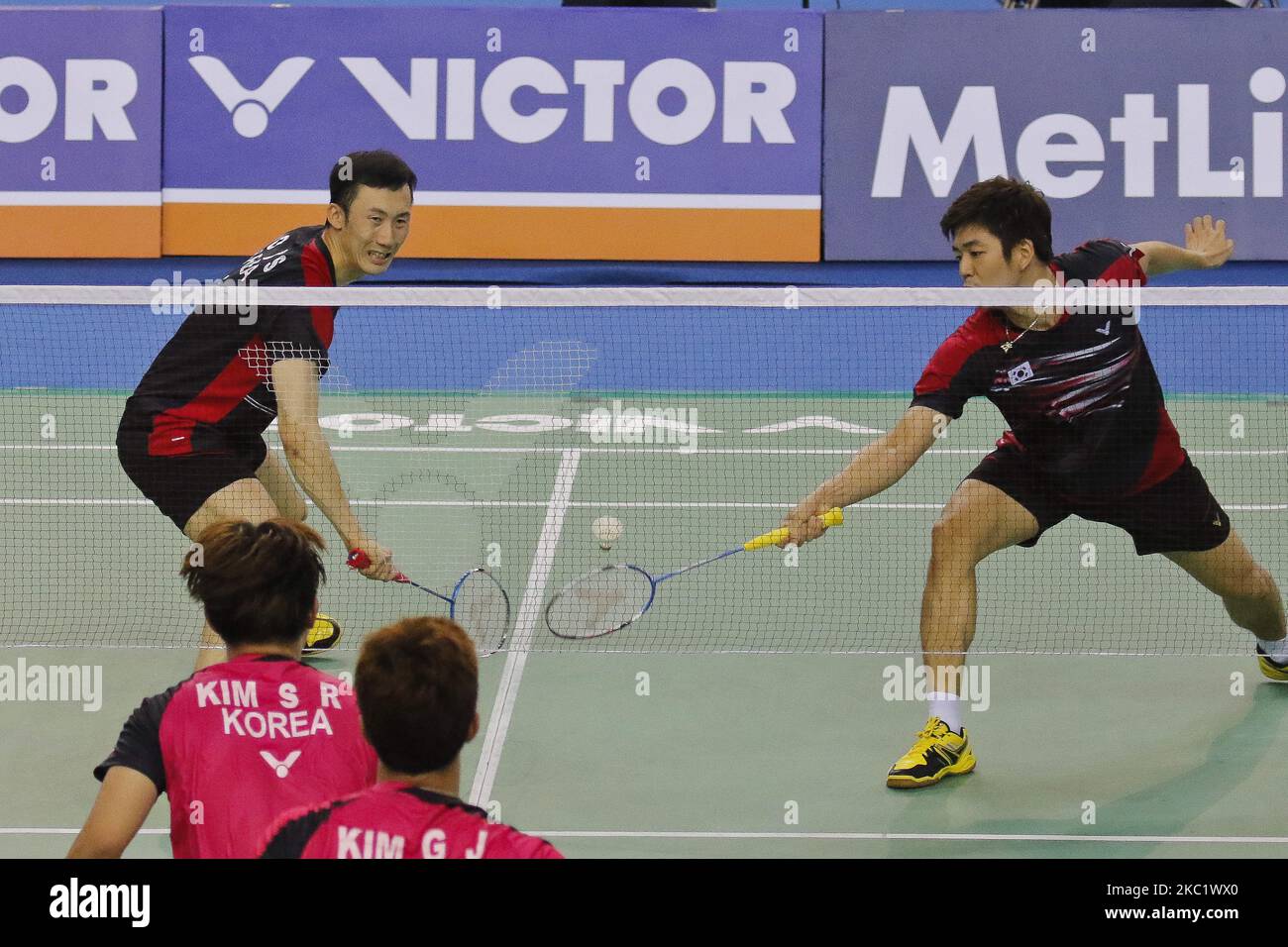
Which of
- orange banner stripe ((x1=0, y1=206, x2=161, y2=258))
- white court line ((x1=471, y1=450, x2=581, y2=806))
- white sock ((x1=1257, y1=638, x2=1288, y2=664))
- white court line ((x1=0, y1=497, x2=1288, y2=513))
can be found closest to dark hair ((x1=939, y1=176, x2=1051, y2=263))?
white sock ((x1=1257, y1=638, x2=1288, y2=664))

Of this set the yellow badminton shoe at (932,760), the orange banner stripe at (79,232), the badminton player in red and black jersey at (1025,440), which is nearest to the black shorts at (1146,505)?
the badminton player in red and black jersey at (1025,440)

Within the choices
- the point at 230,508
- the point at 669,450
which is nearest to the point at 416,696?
the point at 230,508

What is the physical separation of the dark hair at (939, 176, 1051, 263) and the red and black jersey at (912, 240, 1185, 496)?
23cm

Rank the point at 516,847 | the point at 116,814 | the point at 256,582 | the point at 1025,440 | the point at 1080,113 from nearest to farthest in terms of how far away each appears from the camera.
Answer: the point at 516,847, the point at 116,814, the point at 256,582, the point at 1025,440, the point at 1080,113

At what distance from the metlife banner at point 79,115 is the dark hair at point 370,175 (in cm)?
697

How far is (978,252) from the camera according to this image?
17.4 ft

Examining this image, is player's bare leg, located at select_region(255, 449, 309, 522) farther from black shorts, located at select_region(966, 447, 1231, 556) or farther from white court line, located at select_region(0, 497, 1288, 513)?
white court line, located at select_region(0, 497, 1288, 513)

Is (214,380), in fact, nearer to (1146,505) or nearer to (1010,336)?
(1010,336)

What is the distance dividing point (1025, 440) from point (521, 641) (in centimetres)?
234

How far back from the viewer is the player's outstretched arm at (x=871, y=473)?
515 centimetres

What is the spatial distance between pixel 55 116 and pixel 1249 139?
8.61m

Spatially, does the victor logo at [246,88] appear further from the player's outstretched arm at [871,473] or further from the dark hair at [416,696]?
the dark hair at [416,696]

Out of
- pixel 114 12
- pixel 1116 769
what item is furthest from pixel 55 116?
pixel 1116 769

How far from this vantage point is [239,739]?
331cm
